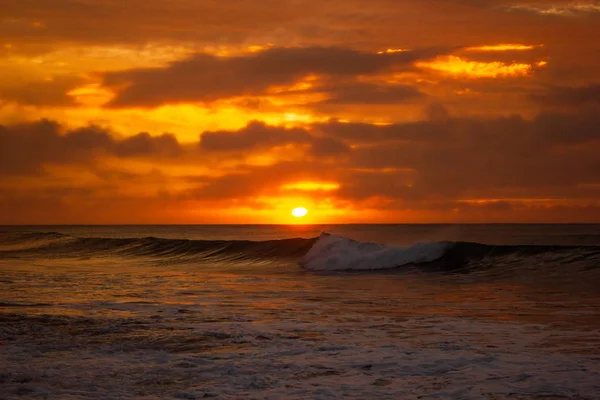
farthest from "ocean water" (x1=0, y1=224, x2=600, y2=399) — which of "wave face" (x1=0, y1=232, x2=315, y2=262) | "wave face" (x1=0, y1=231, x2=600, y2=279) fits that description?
"wave face" (x1=0, y1=232, x2=315, y2=262)

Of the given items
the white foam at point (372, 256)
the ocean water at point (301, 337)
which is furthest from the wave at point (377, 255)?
the ocean water at point (301, 337)

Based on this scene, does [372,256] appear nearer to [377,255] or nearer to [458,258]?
[377,255]

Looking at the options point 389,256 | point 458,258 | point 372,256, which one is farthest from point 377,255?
point 458,258

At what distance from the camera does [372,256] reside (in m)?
28.3

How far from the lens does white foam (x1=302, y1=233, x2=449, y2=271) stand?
27609 mm

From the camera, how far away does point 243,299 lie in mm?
15188

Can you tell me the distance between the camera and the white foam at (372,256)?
27609 millimetres

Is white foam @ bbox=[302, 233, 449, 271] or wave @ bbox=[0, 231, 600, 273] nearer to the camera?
wave @ bbox=[0, 231, 600, 273]

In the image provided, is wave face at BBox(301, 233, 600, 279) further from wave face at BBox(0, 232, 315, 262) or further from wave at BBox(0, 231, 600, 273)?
wave face at BBox(0, 232, 315, 262)

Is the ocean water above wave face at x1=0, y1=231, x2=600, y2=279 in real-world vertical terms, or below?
below

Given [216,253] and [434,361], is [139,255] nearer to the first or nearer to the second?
[216,253]

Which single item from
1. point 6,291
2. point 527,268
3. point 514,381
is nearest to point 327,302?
point 514,381

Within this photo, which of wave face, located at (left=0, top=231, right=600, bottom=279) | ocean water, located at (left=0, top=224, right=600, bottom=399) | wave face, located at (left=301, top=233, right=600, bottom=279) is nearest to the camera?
ocean water, located at (left=0, top=224, right=600, bottom=399)

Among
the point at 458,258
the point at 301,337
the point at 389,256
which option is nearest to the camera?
the point at 301,337
